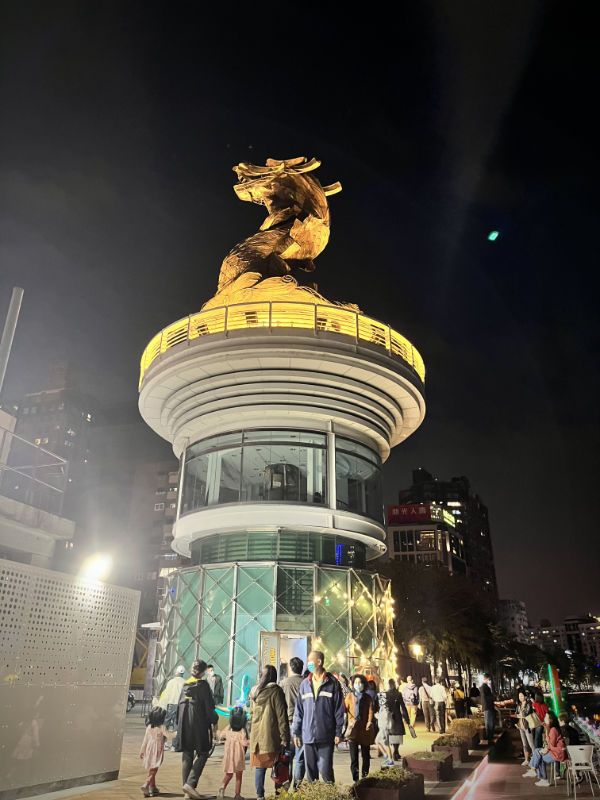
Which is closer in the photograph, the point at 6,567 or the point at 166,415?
the point at 6,567

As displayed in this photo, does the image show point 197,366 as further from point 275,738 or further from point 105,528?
point 105,528

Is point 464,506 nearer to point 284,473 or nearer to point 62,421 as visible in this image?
point 62,421

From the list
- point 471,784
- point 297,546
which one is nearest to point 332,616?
point 297,546

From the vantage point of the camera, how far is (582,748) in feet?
33.9

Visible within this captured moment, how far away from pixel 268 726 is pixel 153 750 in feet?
7.81

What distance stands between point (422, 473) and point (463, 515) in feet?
70.2

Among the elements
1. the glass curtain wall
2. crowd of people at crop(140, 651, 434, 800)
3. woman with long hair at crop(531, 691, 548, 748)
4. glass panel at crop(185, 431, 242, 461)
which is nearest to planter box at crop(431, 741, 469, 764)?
woman with long hair at crop(531, 691, 548, 748)

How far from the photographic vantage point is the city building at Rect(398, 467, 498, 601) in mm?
172625

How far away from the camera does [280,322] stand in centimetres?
2194

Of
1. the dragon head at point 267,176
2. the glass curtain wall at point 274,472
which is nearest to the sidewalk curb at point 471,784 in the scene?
the glass curtain wall at point 274,472

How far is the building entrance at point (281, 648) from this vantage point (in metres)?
18.7

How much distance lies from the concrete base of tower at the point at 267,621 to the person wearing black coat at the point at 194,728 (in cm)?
975

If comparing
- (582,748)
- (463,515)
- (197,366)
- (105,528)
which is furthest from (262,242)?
(463,515)

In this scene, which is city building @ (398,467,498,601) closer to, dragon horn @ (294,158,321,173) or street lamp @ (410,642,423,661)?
street lamp @ (410,642,423,661)
